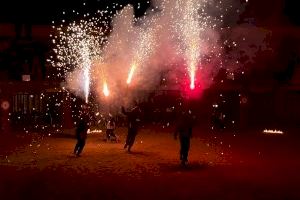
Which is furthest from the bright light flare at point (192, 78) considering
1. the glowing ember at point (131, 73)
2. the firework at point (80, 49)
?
the firework at point (80, 49)

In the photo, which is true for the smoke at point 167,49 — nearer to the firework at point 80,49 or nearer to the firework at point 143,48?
the firework at point 143,48

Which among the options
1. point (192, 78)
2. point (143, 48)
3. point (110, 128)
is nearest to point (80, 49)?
point (143, 48)

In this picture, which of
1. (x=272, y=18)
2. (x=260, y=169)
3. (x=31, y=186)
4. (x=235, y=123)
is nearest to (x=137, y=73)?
(x=235, y=123)

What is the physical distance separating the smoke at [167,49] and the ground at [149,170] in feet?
25.2

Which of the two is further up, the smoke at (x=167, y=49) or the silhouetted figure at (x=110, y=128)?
the smoke at (x=167, y=49)

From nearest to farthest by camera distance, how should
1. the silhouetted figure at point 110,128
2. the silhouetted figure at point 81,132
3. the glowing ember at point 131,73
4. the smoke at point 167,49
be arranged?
the silhouetted figure at point 81,132 → the silhouetted figure at point 110,128 → the smoke at point 167,49 → the glowing ember at point 131,73

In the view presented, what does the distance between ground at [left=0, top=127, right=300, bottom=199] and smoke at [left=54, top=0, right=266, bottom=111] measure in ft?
25.2

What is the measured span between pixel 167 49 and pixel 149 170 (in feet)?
51.9

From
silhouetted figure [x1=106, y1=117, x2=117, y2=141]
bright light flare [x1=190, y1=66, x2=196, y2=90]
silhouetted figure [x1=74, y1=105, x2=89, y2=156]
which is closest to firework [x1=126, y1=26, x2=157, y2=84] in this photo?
bright light flare [x1=190, y1=66, x2=196, y2=90]

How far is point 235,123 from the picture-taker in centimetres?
2867

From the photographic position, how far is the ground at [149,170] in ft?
35.3

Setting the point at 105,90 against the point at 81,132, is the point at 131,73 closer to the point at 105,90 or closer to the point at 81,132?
the point at 105,90

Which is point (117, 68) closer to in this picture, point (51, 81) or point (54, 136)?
point (51, 81)

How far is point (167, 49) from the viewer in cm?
2838
